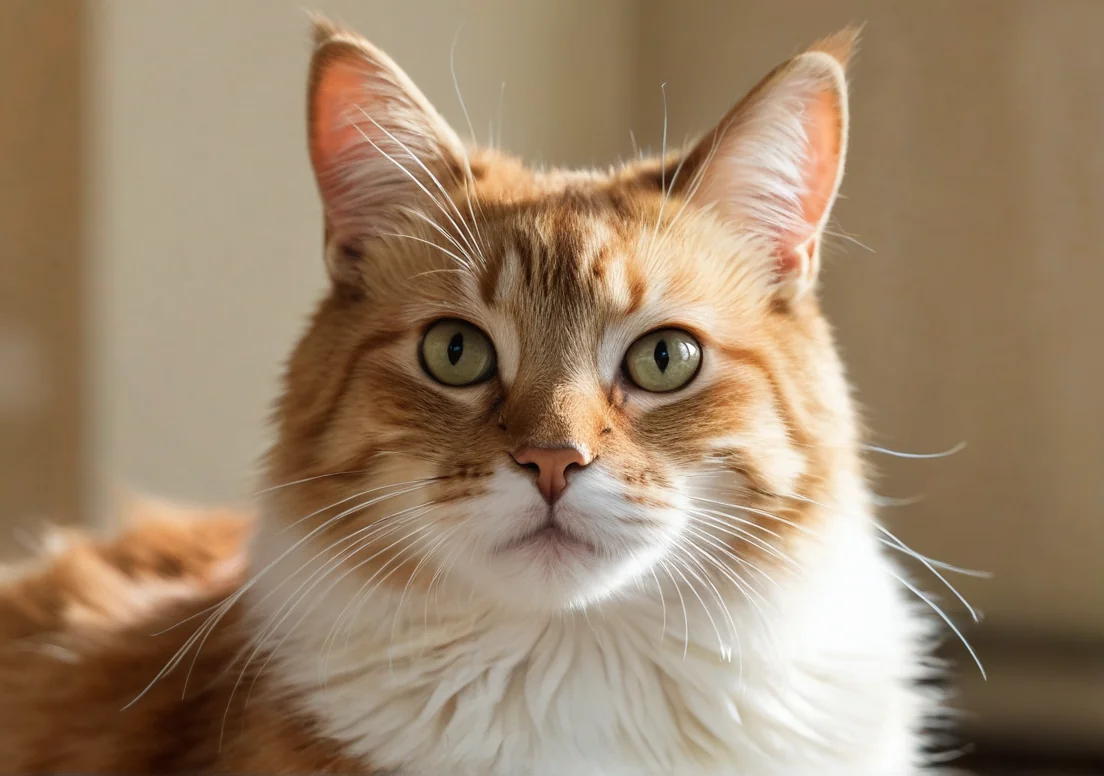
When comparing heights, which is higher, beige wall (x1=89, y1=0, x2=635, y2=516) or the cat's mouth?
beige wall (x1=89, y1=0, x2=635, y2=516)

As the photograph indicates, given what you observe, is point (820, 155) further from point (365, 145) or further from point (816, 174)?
point (365, 145)

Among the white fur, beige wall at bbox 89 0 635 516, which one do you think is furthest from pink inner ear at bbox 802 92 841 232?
beige wall at bbox 89 0 635 516

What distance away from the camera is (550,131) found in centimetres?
250

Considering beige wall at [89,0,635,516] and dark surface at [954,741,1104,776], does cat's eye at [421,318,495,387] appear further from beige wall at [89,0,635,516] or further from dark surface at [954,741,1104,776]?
dark surface at [954,741,1104,776]

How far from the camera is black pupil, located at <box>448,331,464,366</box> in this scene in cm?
122

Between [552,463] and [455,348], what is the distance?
0.27 metres

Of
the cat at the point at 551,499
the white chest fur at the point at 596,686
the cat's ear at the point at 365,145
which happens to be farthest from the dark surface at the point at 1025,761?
the cat's ear at the point at 365,145

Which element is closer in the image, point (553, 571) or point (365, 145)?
point (553, 571)

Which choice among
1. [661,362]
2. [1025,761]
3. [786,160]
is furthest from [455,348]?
[1025,761]

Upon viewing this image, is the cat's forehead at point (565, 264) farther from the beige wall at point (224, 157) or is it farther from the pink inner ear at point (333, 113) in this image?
the beige wall at point (224, 157)

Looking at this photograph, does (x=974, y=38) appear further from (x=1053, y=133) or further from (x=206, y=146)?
(x=206, y=146)

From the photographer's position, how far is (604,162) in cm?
220

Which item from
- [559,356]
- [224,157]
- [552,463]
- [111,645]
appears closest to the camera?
[552,463]

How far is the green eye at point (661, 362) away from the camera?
118cm
